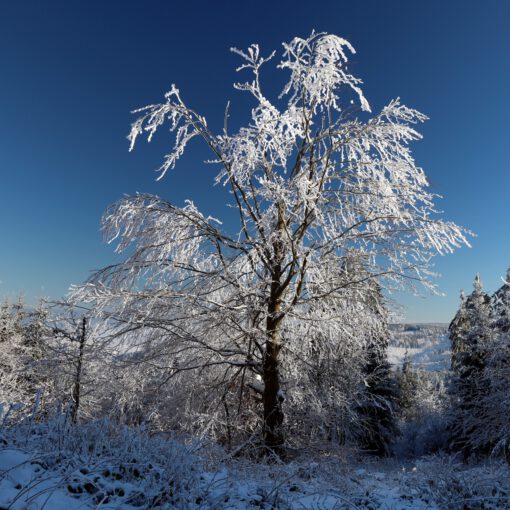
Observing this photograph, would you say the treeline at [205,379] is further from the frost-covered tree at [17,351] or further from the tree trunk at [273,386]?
the frost-covered tree at [17,351]

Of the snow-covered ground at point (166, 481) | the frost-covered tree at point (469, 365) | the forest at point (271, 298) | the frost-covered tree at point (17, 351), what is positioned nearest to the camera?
the snow-covered ground at point (166, 481)

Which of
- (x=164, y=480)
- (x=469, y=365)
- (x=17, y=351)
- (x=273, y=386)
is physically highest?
(x=17, y=351)

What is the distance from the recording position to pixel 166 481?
3.26m

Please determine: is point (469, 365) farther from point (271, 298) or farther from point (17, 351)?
point (17, 351)

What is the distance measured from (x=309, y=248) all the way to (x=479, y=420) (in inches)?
568

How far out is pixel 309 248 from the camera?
6023 mm

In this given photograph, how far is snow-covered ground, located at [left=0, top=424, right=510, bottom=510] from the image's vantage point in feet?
9.60

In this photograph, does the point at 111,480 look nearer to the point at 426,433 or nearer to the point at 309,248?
the point at 309,248

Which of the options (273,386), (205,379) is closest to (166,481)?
(273,386)

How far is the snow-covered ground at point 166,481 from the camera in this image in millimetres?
2926

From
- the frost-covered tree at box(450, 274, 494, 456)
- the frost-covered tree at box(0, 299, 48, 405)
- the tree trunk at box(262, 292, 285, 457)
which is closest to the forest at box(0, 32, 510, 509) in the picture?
the tree trunk at box(262, 292, 285, 457)

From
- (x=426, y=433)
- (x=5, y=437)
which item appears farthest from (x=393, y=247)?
(x=426, y=433)

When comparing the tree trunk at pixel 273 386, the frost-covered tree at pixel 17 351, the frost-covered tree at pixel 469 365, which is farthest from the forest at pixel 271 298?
the frost-covered tree at pixel 469 365

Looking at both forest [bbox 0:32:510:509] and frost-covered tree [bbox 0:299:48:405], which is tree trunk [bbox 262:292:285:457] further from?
frost-covered tree [bbox 0:299:48:405]
